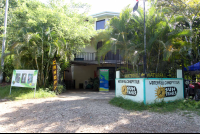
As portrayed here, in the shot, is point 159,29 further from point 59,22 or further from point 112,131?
point 59,22

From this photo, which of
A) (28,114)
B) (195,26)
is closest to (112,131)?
(28,114)

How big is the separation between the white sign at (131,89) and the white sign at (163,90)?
0.28 m

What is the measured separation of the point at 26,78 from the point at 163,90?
8.10 m

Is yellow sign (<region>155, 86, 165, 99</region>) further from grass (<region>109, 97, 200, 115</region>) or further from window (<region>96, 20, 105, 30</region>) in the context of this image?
window (<region>96, 20, 105, 30</region>)

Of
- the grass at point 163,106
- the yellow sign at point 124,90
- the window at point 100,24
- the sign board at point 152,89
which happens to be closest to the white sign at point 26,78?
the yellow sign at point 124,90

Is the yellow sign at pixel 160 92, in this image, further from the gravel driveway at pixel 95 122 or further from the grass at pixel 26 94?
the grass at pixel 26 94

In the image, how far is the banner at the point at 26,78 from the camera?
9.82 m

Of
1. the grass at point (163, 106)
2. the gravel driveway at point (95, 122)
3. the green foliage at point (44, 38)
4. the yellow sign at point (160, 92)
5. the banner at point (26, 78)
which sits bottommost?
the gravel driveway at point (95, 122)

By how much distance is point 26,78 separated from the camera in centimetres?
1007

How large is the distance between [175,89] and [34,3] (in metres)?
12.0

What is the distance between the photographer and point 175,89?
7418 millimetres

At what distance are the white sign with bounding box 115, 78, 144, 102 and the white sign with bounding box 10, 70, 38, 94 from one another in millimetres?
5176

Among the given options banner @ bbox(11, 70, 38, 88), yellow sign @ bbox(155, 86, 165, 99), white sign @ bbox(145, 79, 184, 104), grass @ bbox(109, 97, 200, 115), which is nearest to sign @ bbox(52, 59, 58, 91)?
banner @ bbox(11, 70, 38, 88)

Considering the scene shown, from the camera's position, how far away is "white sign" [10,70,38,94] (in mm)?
9819
